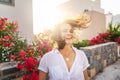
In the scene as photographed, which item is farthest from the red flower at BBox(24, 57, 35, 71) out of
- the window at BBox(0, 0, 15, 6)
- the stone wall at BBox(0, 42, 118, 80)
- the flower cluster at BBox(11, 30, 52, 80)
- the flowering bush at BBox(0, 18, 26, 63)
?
the window at BBox(0, 0, 15, 6)

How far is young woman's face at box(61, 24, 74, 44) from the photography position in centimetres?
155

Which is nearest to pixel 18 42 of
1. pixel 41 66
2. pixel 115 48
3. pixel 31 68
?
pixel 31 68

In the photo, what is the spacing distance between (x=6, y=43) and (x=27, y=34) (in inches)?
128

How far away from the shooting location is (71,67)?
151 centimetres

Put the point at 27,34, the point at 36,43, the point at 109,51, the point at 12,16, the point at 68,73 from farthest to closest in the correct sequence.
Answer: the point at 27,34 → the point at 12,16 → the point at 109,51 → the point at 36,43 → the point at 68,73

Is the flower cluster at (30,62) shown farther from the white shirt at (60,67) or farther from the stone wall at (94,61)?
the white shirt at (60,67)

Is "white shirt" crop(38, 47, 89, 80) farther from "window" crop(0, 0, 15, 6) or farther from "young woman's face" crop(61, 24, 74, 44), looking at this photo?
"window" crop(0, 0, 15, 6)

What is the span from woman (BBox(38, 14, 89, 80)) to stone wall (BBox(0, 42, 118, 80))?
69 centimetres

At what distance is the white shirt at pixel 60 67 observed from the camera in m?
1.49

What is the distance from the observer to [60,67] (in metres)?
1.50

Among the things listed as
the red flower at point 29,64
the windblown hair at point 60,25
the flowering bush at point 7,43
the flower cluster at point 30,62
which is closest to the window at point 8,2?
the flowering bush at point 7,43

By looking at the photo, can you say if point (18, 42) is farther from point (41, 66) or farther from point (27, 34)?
point (27, 34)

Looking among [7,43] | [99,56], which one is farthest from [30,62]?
[99,56]

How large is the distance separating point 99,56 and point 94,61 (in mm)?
448
